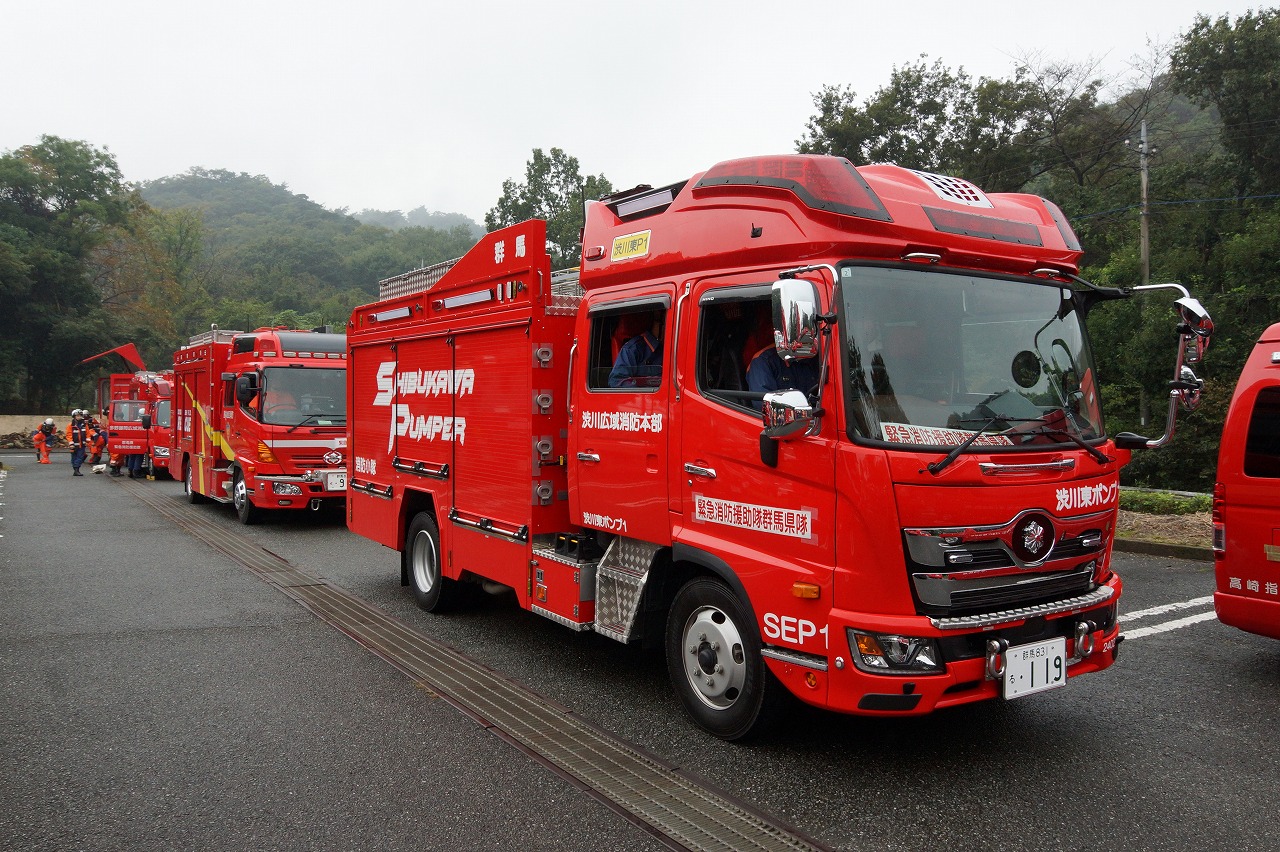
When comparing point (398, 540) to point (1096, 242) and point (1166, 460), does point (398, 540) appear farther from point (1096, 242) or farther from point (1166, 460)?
point (1096, 242)

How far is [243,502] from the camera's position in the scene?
13.0 m

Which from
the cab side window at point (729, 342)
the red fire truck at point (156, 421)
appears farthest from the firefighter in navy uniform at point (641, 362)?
the red fire truck at point (156, 421)

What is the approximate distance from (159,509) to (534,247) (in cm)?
1229

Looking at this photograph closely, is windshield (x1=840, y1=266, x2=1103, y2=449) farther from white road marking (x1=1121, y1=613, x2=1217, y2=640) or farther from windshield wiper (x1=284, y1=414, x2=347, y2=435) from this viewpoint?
windshield wiper (x1=284, y1=414, x2=347, y2=435)

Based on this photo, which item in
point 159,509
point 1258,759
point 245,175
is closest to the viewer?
point 1258,759

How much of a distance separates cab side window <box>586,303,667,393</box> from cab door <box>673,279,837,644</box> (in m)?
0.28

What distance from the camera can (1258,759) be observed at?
4.26m

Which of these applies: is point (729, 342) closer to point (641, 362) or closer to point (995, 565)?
point (641, 362)

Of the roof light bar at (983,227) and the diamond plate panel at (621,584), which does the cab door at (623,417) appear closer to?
the diamond plate panel at (621,584)

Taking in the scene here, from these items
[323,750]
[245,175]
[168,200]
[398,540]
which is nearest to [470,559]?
[398,540]

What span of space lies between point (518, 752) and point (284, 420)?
9044mm

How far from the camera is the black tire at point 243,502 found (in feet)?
42.1

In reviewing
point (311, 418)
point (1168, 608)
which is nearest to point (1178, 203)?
point (1168, 608)

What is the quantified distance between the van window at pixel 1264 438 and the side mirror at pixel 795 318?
3.56 meters
